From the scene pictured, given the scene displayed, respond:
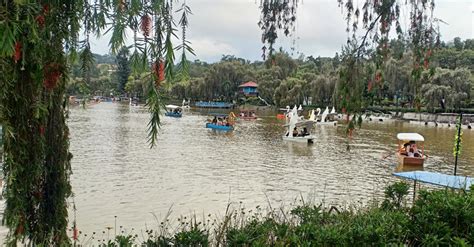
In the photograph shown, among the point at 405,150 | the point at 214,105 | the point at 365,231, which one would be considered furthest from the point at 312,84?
the point at 365,231

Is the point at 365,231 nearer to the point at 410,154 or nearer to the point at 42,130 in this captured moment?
the point at 42,130

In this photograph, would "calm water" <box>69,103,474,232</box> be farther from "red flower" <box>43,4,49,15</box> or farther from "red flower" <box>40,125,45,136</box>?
"red flower" <box>43,4,49,15</box>

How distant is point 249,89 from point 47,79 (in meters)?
70.6


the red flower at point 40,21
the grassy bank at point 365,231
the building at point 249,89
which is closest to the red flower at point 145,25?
the red flower at point 40,21

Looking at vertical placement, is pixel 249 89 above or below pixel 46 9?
above

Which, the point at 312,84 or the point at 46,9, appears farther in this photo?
the point at 312,84

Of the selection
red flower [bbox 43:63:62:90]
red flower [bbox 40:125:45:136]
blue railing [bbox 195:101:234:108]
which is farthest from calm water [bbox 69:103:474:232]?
blue railing [bbox 195:101:234:108]

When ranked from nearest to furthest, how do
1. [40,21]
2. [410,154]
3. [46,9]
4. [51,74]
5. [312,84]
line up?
[40,21]
[46,9]
[51,74]
[410,154]
[312,84]

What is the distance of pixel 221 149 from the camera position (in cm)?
2303

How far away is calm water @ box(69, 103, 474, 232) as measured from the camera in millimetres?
11250

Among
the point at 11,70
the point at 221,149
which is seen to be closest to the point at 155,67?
the point at 11,70

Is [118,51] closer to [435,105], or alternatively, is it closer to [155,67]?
[155,67]

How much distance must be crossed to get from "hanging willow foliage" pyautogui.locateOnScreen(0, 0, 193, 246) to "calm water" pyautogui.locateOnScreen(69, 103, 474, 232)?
4.96 m

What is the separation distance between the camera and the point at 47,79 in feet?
7.90
